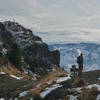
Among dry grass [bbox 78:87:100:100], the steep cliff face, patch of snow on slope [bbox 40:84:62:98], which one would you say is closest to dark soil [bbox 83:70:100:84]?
patch of snow on slope [bbox 40:84:62:98]

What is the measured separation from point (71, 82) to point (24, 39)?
428ft

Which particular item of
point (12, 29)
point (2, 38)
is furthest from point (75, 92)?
point (12, 29)

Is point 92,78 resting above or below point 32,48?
above

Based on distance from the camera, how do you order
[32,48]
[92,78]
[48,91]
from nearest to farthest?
[48,91] → [92,78] → [32,48]

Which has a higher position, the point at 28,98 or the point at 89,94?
the point at 89,94

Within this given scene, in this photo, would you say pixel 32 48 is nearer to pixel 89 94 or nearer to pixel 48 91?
pixel 48 91

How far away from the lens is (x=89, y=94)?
1700 centimetres

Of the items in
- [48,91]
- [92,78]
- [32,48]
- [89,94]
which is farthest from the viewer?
[32,48]

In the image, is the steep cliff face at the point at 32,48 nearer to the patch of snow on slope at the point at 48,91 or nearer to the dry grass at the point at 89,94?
the patch of snow on slope at the point at 48,91

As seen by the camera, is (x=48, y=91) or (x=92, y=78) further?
(x=92, y=78)

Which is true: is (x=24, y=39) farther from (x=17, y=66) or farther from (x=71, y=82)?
(x=71, y=82)

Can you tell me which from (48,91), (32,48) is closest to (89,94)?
(48,91)

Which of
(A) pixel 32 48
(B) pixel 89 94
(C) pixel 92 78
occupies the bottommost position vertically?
(A) pixel 32 48

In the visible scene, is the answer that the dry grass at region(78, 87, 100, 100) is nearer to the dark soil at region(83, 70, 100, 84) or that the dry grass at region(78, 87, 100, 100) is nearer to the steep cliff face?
the dark soil at region(83, 70, 100, 84)
